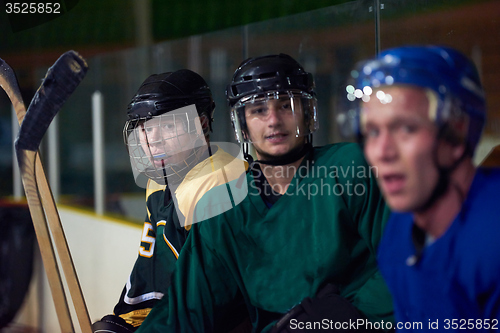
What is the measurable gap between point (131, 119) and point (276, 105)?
48cm

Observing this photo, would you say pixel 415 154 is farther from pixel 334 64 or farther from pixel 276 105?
pixel 334 64

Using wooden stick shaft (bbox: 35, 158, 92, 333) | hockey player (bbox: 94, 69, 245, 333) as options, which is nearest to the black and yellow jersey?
hockey player (bbox: 94, 69, 245, 333)

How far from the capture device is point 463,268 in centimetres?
60

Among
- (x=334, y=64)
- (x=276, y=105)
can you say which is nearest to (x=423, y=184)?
(x=276, y=105)

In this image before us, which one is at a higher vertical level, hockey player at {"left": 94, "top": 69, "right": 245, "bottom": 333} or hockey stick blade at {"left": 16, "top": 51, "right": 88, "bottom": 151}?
hockey stick blade at {"left": 16, "top": 51, "right": 88, "bottom": 151}

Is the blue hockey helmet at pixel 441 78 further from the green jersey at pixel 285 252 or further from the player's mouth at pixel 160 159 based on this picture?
the player's mouth at pixel 160 159

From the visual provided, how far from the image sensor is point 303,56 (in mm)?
1675

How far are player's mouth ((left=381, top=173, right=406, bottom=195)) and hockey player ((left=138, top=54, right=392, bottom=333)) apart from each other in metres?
0.25

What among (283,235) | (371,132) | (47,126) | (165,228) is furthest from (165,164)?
(371,132)

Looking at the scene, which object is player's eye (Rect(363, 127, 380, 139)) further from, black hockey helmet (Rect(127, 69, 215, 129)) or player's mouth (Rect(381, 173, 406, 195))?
black hockey helmet (Rect(127, 69, 215, 129))

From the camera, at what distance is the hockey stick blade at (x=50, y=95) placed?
885 millimetres

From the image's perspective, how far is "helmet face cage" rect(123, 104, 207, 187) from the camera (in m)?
1.25

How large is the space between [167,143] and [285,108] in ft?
1.27

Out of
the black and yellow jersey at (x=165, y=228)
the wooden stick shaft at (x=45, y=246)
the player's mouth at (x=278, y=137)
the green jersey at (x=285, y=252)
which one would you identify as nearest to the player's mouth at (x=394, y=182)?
the green jersey at (x=285, y=252)
